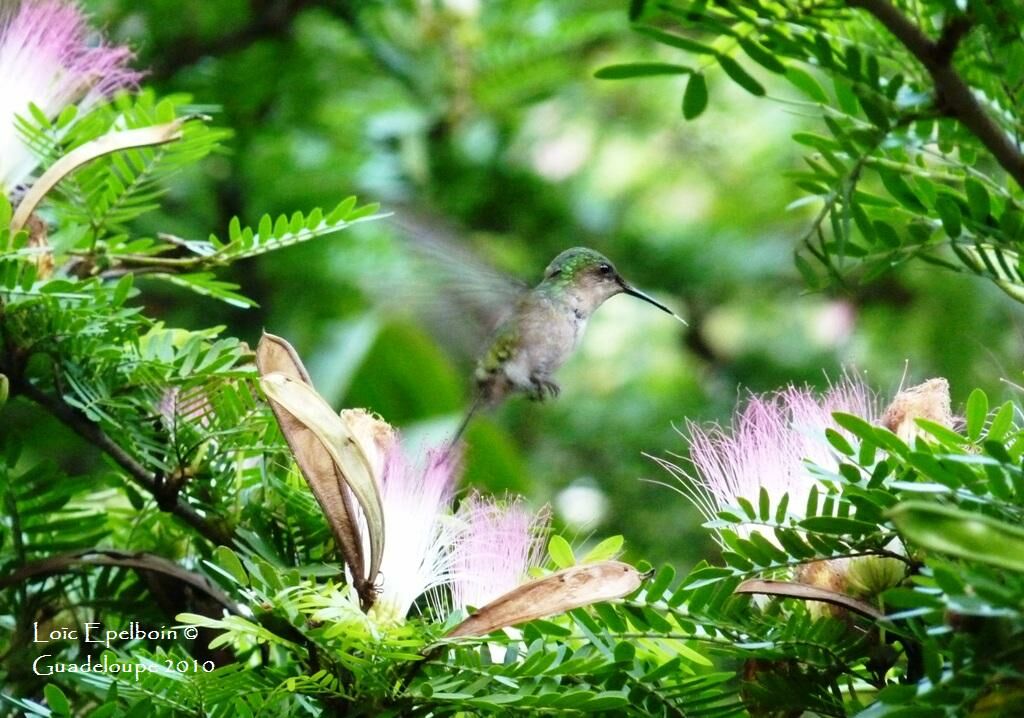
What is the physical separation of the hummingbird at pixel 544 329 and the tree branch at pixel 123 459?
1.76 ft

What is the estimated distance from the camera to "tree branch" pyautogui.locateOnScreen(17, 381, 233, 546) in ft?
3.21

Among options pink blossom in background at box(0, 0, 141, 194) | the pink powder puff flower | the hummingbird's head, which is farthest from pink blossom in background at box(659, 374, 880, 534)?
the hummingbird's head

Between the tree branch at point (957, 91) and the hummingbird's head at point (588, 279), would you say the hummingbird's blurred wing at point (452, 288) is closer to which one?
the hummingbird's head at point (588, 279)

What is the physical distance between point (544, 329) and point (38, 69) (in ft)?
2.09

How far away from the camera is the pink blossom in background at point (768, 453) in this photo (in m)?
0.91

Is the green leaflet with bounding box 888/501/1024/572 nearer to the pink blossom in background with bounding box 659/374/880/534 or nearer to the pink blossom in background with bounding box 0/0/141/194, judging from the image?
the pink blossom in background with bounding box 659/374/880/534

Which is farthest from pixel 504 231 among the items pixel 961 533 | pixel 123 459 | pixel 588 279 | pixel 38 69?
pixel 961 533

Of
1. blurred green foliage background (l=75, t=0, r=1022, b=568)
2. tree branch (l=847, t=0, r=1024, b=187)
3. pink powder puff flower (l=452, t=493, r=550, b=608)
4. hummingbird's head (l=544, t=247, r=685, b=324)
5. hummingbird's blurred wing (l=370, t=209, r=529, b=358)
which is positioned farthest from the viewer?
blurred green foliage background (l=75, t=0, r=1022, b=568)

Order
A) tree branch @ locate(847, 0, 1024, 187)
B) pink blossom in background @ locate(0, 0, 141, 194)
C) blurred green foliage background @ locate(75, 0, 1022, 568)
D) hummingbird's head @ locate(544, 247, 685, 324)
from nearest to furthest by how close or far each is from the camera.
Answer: tree branch @ locate(847, 0, 1024, 187) < pink blossom in background @ locate(0, 0, 141, 194) < hummingbird's head @ locate(544, 247, 685, 324) < blurred green foliage background @ locate(75, 0, 1022, 568)

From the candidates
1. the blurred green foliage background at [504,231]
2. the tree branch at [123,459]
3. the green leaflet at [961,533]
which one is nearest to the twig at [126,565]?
the tree branch at [123,459]

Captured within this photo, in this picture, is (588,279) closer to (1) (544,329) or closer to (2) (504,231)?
(1) (544,329)

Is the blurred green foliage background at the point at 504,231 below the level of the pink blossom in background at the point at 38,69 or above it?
below

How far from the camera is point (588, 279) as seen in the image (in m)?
1.61

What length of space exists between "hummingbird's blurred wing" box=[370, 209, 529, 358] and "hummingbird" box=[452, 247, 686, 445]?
0.6 inches
